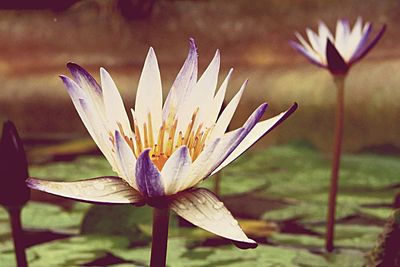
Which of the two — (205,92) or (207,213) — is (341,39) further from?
(207,213)

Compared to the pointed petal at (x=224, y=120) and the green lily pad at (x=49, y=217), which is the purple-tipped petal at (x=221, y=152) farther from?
the green lily pad at (x=49, y=217)

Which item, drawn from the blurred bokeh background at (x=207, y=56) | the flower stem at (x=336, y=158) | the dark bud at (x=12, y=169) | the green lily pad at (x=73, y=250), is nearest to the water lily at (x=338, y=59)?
the flower stem at (x=336, y=158)

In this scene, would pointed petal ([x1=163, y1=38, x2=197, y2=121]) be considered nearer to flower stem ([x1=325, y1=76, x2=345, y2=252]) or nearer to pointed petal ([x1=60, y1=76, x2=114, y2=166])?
pointed petal ([x1=60, y1=76, x2=114, y2=166])

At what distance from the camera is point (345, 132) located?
98.8 inches

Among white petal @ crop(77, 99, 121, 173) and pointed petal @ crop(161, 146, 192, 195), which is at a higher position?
white petal @ crop(77, 99, 121, 173)

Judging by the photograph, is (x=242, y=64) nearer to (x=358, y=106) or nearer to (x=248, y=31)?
(x=248, y=31)

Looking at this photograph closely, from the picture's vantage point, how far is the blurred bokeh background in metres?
2.57

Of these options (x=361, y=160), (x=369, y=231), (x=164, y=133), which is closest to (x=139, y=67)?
(x=361, y=160)

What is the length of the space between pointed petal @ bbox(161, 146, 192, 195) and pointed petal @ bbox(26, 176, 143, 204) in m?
0.03

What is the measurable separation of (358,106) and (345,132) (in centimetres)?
11

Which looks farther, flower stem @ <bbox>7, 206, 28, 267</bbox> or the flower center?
flower stem @ <bbox>7, 206, 28, 267</bbox>

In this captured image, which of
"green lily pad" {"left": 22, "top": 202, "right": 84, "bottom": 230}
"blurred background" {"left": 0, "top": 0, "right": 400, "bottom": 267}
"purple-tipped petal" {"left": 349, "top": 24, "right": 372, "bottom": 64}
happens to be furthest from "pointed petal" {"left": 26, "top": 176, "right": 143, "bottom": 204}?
"green lily pad" {"left": 22, "top": 202, "right": 84, "bottom": 230}

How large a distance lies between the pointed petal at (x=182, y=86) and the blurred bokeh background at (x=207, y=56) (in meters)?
1.81

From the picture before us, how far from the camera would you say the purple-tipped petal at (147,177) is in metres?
0.58
